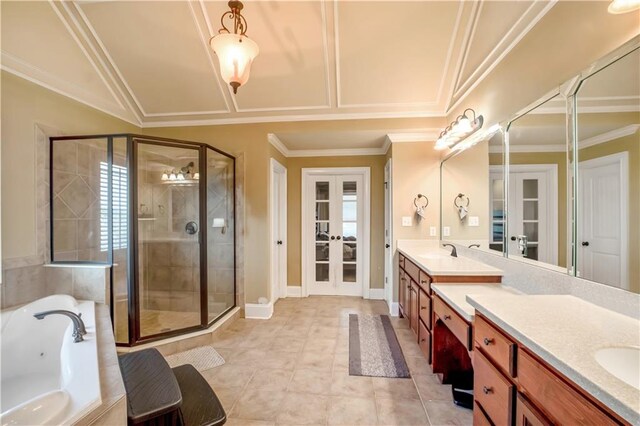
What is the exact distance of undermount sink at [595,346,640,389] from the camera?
0.82 m

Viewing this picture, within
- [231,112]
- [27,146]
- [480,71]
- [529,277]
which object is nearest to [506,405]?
[529,277]

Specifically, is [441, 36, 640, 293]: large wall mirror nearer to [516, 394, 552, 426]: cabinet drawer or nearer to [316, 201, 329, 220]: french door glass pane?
[516, 394, 552, 426]: cabinet drawer

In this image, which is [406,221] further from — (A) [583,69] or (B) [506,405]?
(B) [506,405]

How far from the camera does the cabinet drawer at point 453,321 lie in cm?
145

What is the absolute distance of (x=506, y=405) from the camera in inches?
40.4

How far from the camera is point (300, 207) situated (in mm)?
4125

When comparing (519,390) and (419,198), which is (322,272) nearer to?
(419,198)

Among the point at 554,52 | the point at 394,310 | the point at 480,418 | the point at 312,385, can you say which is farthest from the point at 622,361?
the point at 394,310

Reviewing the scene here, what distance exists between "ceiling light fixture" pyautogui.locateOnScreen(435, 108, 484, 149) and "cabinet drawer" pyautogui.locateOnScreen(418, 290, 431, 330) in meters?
1.58

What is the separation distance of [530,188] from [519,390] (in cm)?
132

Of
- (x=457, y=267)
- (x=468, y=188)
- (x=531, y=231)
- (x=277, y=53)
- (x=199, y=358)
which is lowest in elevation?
(x=199, y=358)

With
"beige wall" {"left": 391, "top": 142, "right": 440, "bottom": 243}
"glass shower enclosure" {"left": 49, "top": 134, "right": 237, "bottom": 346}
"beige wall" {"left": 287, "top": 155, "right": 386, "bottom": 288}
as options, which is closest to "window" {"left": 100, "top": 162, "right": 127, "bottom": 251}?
"glass shower enclosure" {"left": 49, "top": 134, "right": 237, "bottom": 346}

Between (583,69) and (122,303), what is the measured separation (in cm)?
384

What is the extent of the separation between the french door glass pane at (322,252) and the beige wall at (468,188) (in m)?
1.82
